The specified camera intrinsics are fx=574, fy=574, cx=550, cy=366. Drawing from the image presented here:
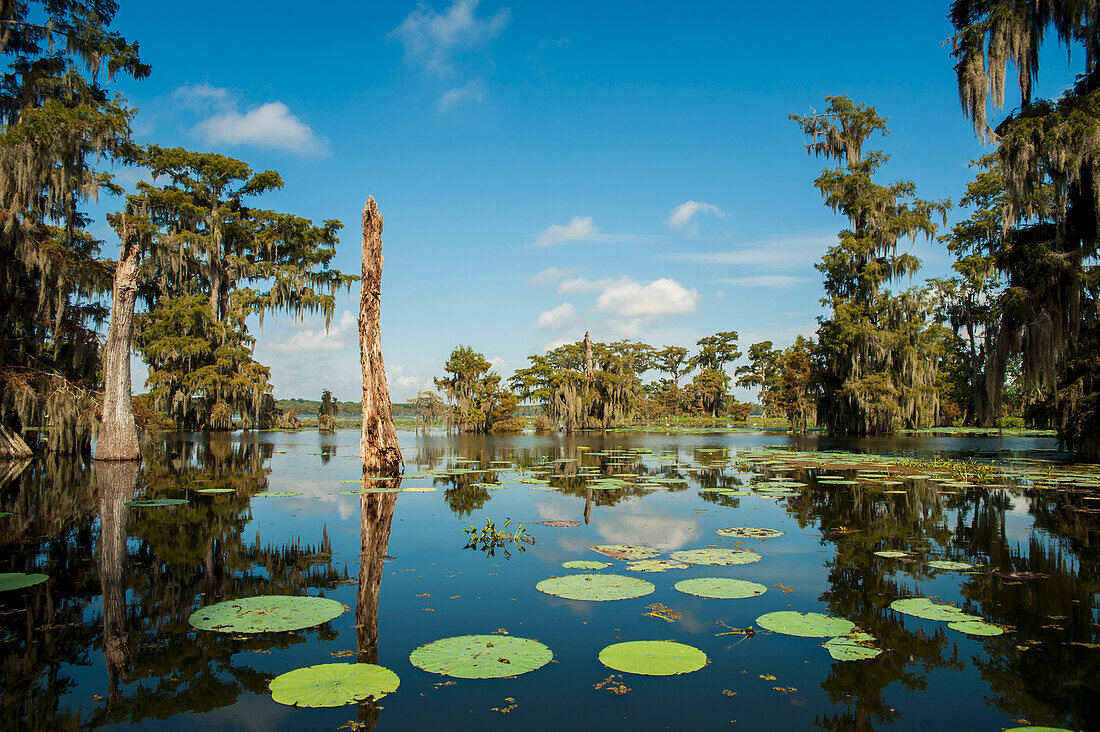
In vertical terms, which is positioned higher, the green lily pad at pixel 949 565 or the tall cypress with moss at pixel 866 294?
the tall cypress with moss at pixel 866 294

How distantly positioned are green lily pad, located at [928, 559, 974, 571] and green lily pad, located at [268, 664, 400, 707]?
5.20 metres

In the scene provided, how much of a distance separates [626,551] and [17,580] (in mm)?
5493

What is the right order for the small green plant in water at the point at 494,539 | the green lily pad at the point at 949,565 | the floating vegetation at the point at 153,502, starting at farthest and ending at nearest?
the floating vegetation at the point at 153,502
the small green plant in water at the point at 494,539
the green lily pad at the point at 949,565

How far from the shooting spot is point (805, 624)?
13.1ft

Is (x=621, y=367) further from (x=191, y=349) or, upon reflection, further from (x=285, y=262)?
(x=191, y=349)

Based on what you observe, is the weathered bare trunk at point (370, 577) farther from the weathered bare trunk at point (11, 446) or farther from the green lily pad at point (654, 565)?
the weathered bare trunk at point (11, 446)

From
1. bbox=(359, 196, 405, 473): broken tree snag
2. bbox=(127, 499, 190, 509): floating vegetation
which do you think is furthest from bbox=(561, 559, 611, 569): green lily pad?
bbox=(359, 196, 405, 473): broken tree snag

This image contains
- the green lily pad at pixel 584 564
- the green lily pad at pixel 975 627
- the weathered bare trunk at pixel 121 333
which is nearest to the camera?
the green lily pad at pixel 975 627

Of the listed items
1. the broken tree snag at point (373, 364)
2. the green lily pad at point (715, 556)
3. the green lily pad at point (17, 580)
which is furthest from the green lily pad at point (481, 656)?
the broken tree snag at point (373, 364)

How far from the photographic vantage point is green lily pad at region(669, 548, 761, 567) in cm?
578

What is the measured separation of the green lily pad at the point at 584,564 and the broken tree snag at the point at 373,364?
8.01 meters

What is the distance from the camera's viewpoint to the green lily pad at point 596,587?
15.4 feet

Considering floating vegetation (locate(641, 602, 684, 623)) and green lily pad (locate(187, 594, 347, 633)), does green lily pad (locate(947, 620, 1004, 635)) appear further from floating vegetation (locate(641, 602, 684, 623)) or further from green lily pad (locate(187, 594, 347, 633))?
green lily pad (locate(187, 594, 347, 633))

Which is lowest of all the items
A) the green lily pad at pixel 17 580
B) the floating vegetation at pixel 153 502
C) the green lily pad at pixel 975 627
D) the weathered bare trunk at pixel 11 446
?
the green lily pad at pixel 975 627
